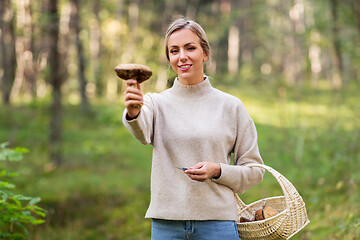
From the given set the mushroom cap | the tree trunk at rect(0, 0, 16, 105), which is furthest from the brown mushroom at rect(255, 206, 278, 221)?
the tree trunk at rect(0, 0, 16, 105)

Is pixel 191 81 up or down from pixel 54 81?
down

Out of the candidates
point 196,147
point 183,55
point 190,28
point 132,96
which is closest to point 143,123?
point 132,96

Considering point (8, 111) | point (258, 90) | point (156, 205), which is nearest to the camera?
point (156, 205)

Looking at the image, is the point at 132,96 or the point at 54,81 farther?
the point at 54,81

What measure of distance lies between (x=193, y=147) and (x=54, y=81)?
280 inches

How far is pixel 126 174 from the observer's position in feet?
29.6

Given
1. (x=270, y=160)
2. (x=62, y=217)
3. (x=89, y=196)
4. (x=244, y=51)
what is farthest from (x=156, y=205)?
(x=244, y=51)

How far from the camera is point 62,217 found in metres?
6.70

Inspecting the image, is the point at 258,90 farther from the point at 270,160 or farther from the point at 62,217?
the point at 62,217

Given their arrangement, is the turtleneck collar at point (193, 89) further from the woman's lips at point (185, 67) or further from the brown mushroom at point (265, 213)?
the brown mushroom at point (265, 213)

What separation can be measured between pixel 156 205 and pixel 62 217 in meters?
4.72

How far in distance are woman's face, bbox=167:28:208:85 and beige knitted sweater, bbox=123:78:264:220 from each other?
3.6 inches

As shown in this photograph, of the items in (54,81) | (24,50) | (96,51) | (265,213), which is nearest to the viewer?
(265,213)

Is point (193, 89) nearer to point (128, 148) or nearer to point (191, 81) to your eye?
point (191, 81)
